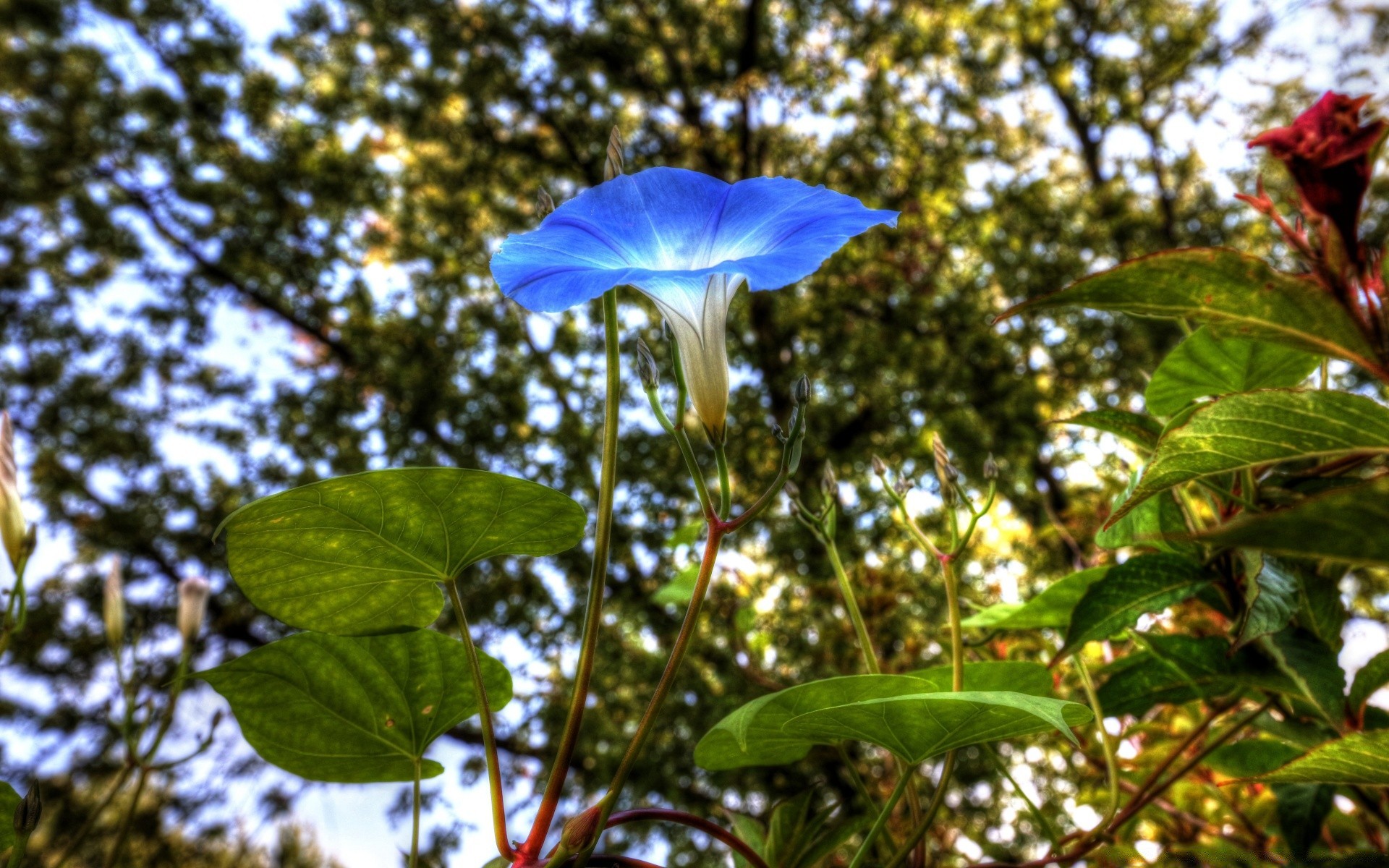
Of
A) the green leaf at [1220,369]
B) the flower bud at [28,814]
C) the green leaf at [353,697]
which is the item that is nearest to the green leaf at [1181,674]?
the green leaf at [1220,369]

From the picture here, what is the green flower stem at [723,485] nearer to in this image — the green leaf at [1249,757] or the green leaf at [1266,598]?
the green leaf at [1266,598]

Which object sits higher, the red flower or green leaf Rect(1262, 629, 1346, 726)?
the red flower

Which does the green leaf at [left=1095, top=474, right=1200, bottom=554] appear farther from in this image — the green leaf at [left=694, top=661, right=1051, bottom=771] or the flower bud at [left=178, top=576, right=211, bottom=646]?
the flower bud at [left=178, top=576, right=211, bottom=646]

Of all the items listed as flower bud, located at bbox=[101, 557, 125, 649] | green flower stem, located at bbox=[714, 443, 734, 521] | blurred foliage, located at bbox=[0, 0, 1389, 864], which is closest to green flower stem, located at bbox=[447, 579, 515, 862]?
green flower stem, located at bbox=[714, 443, 734, 521]

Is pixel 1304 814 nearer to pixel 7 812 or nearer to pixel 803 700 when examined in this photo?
pixel 803 700

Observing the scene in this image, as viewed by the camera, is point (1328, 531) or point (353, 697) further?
point (353, 697)

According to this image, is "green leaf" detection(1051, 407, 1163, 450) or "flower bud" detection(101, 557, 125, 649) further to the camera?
"flower bud" detection(101, 557, 125, 649)

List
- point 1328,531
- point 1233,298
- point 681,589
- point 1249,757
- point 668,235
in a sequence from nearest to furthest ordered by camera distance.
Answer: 1. point 1328,531
2. point 1233,298
3. point 668,235
4. point 1249,757
5. point 681,589

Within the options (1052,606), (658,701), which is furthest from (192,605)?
(1052,606)
